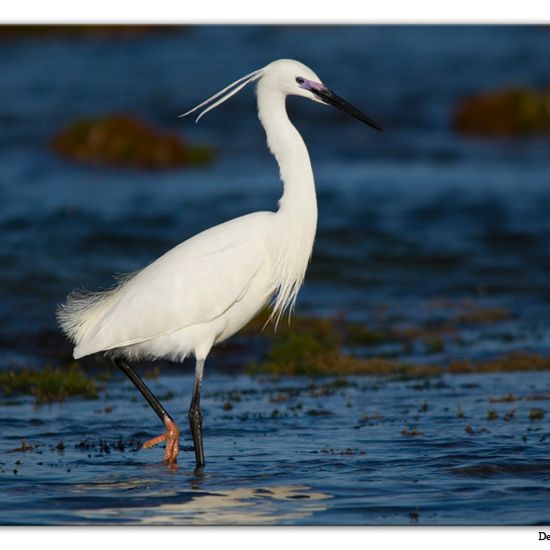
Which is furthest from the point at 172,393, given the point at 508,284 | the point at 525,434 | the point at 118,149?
the point at 118,149

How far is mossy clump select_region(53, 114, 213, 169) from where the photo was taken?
1984 centimetres

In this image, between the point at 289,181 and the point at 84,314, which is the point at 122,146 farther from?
the point at 289,181

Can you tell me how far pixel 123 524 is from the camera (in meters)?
5.50

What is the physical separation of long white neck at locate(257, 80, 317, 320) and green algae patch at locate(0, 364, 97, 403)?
2383mm

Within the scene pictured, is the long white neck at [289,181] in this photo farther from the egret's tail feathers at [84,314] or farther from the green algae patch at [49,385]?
the green algae patch at [49,385]

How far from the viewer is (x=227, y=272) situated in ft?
22.4

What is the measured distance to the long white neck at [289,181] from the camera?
22.5 ft

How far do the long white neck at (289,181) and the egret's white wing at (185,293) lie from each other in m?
0.20

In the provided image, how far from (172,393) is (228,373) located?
103 cm

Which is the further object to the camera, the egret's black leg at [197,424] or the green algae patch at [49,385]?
the green algae patch at [49,385]

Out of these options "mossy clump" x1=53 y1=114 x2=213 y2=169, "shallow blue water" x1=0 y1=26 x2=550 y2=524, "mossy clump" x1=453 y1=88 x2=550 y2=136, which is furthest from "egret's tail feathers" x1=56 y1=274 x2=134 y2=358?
"mossy clump" x1=453 y1=88 x2=550 y2=136

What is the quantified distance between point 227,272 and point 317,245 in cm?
729

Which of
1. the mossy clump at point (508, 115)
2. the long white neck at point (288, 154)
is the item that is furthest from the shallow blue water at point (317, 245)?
the long white neck at point (288, 154)

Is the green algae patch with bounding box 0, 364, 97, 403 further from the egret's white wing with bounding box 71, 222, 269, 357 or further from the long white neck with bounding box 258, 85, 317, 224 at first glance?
the long white neck with bounding box 258, 85, 317, 224
